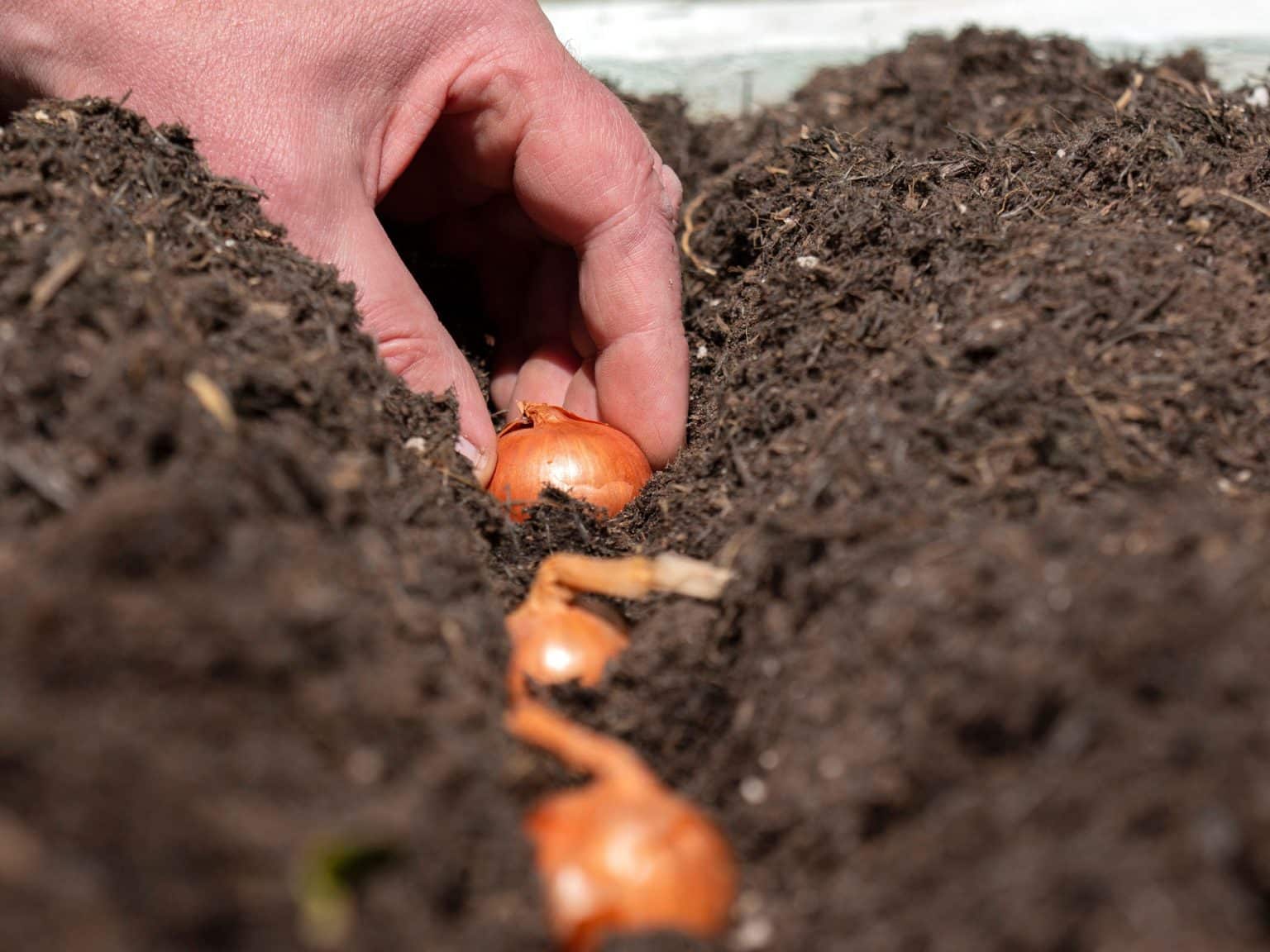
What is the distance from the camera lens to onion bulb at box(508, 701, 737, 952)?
1.04m

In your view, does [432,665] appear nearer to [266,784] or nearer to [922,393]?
[266,784]

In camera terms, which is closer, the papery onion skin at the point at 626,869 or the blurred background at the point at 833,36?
the papery onion skin at the point at 626,869

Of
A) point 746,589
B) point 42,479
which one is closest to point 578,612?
point 746,589

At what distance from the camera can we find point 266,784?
88cm

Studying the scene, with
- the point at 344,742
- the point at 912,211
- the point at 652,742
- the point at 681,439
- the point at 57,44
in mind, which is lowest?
the point at 681,439

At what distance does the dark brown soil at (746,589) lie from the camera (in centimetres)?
86

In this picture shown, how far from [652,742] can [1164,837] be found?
2.05 ft

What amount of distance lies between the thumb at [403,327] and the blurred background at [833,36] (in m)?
1.81

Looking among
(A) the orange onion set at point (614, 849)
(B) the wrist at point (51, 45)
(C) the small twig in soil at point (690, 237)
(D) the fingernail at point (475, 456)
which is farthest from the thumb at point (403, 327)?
(A) the orange onion set at point (614, 849)

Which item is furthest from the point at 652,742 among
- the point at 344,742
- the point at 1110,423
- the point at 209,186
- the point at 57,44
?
the point at 57,44

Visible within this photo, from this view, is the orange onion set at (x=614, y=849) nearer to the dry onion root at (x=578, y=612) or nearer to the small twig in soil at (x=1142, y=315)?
the dry onion root at (x=578, y=612)

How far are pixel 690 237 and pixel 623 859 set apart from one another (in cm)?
184

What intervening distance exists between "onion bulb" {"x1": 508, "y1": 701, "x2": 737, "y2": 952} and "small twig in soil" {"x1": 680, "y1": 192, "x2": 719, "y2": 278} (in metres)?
1.55

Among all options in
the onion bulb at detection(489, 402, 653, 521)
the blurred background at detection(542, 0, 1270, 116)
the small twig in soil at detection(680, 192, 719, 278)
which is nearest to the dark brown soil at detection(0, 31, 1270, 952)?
the onion bulb at detection(489, 402, 653, 521)
